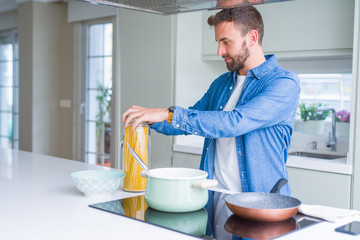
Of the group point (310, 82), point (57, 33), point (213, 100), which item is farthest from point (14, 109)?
point (213, 100)

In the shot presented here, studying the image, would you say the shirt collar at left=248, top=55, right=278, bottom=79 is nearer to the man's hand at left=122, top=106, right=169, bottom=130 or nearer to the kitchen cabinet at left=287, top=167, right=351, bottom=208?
the man's hand at left=122, top=106, right=169, bottom=130

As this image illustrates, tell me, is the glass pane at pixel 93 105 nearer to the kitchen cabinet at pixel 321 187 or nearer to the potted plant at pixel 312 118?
the potted plant at pixel 312 118

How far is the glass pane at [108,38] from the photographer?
16.3 ft

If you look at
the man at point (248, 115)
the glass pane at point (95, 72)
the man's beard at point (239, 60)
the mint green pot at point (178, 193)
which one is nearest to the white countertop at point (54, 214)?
the mint green pot at point (178, 193)

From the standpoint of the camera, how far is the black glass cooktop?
1.08 metres

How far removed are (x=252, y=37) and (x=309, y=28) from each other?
1.19 metres

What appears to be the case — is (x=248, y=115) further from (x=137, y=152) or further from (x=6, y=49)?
(x=6, y=49)

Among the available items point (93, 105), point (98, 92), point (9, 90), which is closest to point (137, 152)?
point (98, 92)

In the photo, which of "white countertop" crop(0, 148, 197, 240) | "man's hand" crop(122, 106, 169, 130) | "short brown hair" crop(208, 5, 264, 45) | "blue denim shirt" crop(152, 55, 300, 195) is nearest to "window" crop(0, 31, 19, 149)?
"white countertop" crop(0, 148, 197, 240)

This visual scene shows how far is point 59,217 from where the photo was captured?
124 cm

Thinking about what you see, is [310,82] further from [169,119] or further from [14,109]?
[14,109]

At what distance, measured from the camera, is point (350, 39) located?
2.62m

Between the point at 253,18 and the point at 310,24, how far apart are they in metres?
1.19

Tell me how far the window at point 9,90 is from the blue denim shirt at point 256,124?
5.14 m
